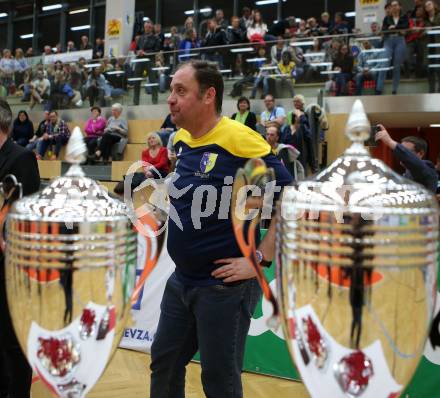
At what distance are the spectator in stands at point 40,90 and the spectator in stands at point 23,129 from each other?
2.64 ft

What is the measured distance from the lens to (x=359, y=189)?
791mm

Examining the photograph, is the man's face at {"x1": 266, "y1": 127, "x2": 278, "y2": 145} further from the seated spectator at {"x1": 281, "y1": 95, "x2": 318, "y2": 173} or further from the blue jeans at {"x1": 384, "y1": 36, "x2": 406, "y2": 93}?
the blue jeans at {"x1": 384, "y1": 36, "x2": 406, "y2": 93}

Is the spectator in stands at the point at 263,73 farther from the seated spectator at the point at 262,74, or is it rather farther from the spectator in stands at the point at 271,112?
the spectator in stands at the point at 271,112

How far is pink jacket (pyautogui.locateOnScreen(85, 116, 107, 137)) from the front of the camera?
30.1 feet

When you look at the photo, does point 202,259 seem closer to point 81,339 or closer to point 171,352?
point 171,352

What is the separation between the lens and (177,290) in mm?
1670

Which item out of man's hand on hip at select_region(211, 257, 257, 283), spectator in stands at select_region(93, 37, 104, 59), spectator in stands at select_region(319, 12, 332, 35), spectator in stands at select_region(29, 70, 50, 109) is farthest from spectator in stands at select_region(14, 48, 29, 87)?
man's hand on hip at select_region(211, 257, 257, 283)

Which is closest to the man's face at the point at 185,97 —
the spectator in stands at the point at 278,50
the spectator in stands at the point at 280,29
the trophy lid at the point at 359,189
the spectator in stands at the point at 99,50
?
the trophy lid at the point at 359,189

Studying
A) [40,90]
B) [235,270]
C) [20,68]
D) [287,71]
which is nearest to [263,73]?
[287,71]

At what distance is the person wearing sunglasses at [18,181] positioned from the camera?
74.7 inches

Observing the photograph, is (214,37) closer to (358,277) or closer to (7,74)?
(7,74)

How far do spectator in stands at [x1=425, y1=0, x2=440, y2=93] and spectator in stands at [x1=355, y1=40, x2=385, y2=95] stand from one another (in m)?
0.59

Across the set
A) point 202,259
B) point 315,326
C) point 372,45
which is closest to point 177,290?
point 202,259

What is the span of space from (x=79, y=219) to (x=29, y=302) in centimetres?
14
